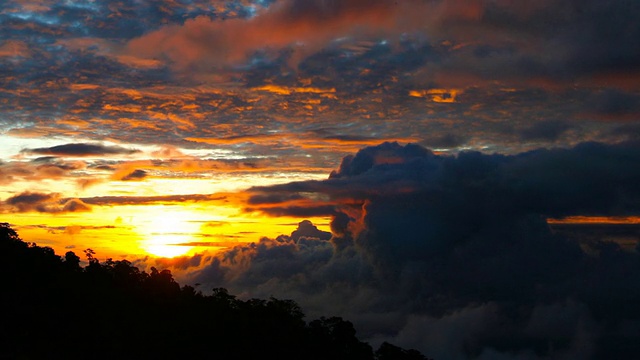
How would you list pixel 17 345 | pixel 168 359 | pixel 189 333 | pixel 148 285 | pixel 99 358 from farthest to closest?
pixel 148 285 → pixel 189 333 → pixel 168 359 → pixel 99 358 → pixel 17 345

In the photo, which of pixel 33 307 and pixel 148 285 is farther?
pixel 148 285

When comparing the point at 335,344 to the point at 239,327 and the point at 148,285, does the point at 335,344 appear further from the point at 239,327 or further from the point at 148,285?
the point at 148,285

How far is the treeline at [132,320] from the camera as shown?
72.8 metres

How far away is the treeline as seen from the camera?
239 feet

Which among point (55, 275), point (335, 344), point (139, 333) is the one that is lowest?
point (335, 344)

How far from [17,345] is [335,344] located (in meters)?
52.2

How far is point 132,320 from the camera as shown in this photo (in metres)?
85.2

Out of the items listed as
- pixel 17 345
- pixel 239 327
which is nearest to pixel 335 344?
pixel 239 327

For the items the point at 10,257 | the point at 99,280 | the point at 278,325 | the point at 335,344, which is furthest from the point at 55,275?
the point at 335,344

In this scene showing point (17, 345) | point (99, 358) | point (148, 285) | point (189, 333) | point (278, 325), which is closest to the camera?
point (17, 345)

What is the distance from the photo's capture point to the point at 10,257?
293ft

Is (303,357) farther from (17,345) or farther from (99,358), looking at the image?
(17,345)

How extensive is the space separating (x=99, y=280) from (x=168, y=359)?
28227mm

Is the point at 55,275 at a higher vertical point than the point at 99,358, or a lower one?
higher
